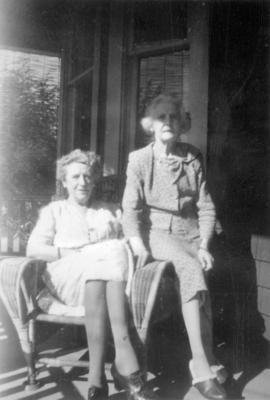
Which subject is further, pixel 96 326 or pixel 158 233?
pixel 158 233

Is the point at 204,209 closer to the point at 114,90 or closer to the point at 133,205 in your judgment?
the point at 133,205

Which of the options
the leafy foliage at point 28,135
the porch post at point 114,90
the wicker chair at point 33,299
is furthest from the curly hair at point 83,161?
the leafy foliage at point 28,135

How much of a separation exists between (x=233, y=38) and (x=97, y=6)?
5.01 ft

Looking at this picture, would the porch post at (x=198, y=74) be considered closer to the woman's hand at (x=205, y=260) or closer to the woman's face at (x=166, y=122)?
the woman's face at (x=166, y=122)

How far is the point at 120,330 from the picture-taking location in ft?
5.98

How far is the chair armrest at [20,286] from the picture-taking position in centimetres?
199

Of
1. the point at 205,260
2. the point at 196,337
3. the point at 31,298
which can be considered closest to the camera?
the point at 196,337

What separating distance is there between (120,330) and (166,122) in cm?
113

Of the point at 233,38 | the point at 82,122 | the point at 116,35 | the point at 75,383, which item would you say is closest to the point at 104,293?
the point at 75,383

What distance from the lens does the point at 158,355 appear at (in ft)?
8.25

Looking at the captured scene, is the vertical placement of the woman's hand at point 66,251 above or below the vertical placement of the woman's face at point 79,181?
below

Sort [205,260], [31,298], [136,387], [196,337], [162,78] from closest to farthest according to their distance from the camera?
1. [136,387]
2. [196,337]
3. [31,298]
4. [205,260]
5. [162,78]

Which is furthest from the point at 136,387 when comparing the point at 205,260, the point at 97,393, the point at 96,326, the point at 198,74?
the point at 198,74

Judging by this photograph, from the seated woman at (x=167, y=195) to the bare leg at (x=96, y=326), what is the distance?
14.1 inches
